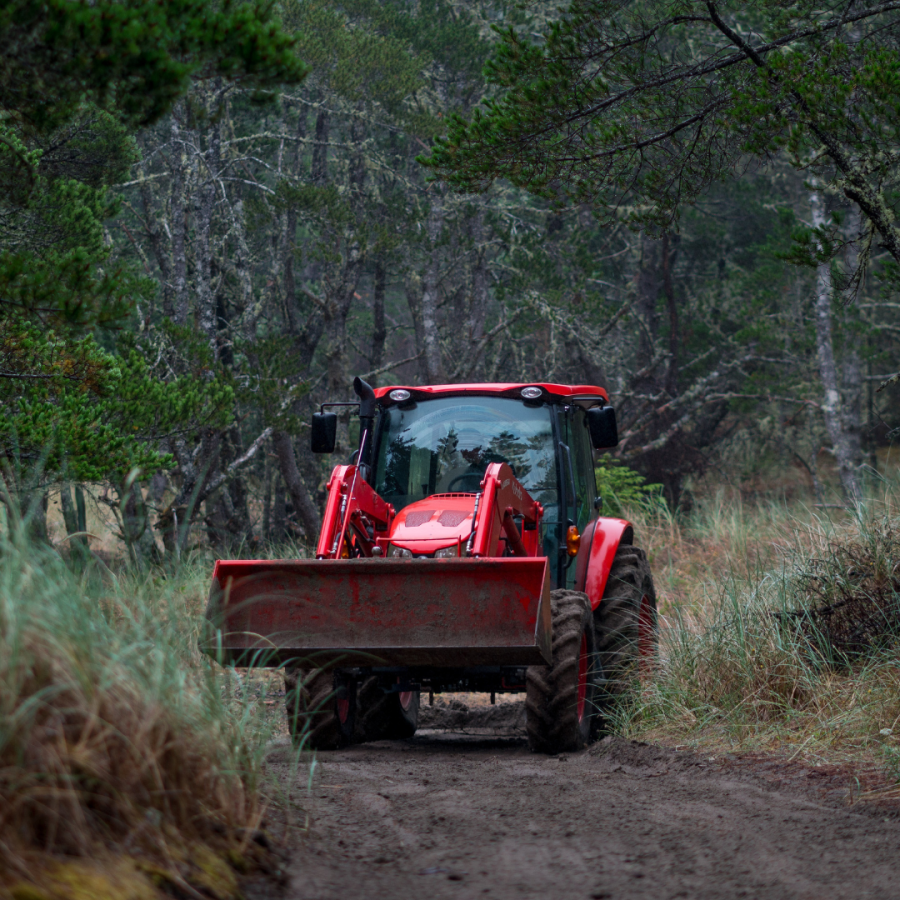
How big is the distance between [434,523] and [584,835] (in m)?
2.85

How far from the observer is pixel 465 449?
704cm

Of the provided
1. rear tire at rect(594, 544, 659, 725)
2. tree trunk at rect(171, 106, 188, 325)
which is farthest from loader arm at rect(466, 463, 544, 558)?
tree trunk at rect(171, 106, 188, 325)

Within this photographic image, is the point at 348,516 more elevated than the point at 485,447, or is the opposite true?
the point at 485,447

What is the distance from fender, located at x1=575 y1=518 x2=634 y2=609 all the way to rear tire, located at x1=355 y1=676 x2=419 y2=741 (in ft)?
4.87

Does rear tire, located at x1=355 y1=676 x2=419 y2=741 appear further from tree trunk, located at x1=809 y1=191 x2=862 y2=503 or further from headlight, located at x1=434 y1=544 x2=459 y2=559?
tree trunk, located at x1=809 y1=191 x2=862 y2=503

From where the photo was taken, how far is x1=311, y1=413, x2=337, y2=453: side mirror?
262 inches

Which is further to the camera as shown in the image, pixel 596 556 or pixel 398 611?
pixel 596 556

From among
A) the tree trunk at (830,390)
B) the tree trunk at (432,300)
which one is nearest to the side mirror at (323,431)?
the tree trunk at (432,300)

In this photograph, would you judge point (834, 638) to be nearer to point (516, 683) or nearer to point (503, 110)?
point (516, 683)

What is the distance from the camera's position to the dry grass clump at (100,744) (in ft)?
7.99

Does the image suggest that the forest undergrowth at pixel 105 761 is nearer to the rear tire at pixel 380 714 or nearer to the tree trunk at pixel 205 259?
the rear tire at pixel 380 714

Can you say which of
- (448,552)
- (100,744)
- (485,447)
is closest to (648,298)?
(485,447)

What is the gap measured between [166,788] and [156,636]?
57 centimetres

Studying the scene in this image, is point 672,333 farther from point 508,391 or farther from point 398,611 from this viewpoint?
point 398,611
